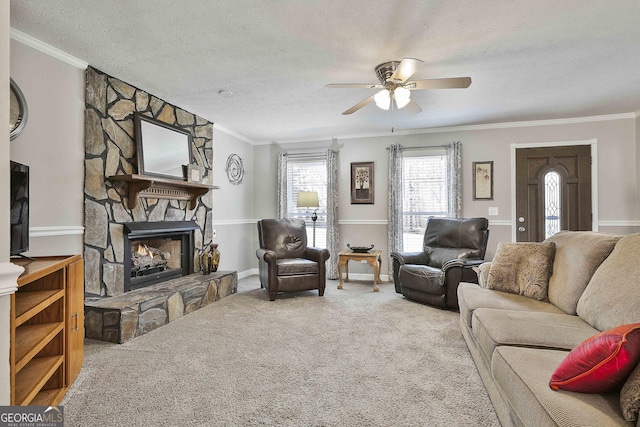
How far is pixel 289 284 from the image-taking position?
4.40m

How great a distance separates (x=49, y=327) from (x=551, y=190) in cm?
580

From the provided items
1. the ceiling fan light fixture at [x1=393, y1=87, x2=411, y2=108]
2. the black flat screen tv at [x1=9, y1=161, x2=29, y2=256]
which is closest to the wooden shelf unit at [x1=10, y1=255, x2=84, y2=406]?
the black flat screen tv at [x1=9, y1=161, x2=29, y2=256]

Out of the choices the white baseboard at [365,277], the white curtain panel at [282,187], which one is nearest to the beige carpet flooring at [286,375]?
the white baseboard at [365,277]

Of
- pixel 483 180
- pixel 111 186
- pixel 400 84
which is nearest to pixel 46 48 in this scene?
pixel 111 186

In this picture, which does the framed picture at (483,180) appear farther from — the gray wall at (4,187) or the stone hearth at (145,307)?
the gray wall at (4,187)

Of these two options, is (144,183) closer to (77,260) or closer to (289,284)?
(77,260)

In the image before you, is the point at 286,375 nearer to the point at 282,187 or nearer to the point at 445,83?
the point at 445,83

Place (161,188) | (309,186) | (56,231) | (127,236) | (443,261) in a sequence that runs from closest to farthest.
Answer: (56,231)
(127,236)
(161,188)
(443,261)
(309,186)

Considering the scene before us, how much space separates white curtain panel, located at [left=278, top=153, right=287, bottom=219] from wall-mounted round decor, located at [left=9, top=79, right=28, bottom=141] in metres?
3.88

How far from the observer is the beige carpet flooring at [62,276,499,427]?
6.18ft

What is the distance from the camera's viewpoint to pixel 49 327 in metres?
2.04

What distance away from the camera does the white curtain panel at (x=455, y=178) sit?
17.2 feet

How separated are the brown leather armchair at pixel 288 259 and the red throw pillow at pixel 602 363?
3.37 metres

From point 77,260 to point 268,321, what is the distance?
1820 mm
